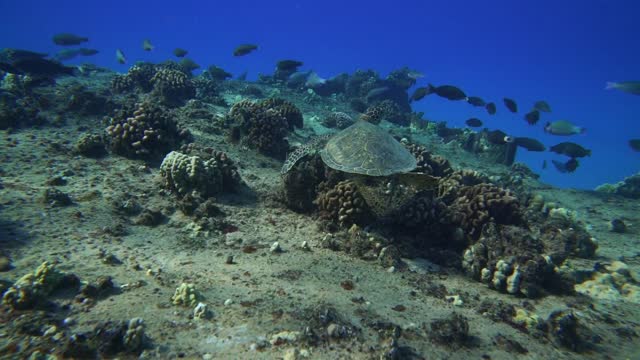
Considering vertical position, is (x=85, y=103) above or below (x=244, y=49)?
below

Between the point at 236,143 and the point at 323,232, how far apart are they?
5.46 m

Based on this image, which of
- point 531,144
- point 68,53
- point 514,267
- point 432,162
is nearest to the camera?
point 514,267

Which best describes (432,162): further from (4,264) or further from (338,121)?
(4,264)

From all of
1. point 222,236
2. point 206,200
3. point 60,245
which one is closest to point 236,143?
point 206,200

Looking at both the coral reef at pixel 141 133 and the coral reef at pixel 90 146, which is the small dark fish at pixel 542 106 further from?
the coral reef at pixel 90 146

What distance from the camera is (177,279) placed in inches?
197

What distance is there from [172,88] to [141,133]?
6411 millimetres

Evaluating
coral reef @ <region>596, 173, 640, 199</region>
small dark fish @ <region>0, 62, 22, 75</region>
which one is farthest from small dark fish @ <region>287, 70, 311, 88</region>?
coral reef @ <region>596, 173, 640, 199</region>

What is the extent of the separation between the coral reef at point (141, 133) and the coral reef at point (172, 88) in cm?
498

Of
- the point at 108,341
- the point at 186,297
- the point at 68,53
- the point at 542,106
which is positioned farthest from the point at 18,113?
the point at 542,106

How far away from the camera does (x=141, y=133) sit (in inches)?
354

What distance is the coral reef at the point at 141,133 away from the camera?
8.91 m

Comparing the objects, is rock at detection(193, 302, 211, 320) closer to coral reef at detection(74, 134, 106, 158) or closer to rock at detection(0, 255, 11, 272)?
rock at detection(0, 255, 11, 272)

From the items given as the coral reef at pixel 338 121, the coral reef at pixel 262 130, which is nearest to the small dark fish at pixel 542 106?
the coral reef at pixel 338 121
